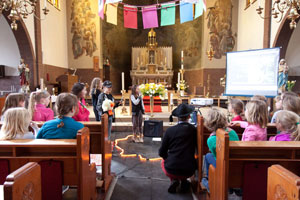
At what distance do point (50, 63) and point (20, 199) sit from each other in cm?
1052

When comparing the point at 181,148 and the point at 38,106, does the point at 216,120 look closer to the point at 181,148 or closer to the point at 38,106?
the point at 181,148

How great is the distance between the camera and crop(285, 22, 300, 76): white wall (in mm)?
8984

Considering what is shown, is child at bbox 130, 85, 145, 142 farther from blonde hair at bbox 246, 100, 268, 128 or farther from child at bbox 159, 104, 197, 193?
blonde hair at bbox 246, 100, 268, 128

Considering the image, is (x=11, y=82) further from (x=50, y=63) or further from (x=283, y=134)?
(x=283, y=134)

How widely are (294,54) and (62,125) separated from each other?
9.93 metres

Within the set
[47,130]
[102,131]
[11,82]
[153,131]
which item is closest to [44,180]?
[47,130]

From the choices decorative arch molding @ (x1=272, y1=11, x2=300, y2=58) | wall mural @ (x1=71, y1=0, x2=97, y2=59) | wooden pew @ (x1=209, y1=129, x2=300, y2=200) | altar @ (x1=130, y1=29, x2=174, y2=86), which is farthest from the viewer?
altar @ (x1=130, y1=29, x2=174, y2=86)

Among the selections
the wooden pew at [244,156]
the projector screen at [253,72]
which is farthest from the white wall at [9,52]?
the wooden pew at [244,156]

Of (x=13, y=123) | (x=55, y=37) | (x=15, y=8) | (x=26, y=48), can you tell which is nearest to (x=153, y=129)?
(x=13, y=123)

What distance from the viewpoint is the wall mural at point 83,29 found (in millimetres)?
12422

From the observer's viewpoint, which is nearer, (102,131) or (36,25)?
(102,131)

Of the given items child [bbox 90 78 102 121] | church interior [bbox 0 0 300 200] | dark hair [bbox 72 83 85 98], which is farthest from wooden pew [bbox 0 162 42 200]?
child [bbox 90 78 102 121]

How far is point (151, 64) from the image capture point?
1370 cm

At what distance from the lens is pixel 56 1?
11227 millimetres
